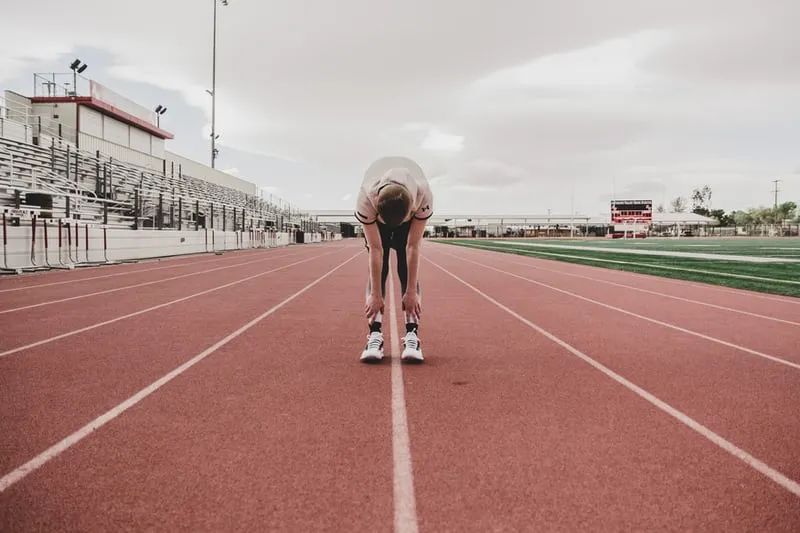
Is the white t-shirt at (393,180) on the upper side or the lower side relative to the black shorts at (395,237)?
upper

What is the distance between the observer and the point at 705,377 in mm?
4363

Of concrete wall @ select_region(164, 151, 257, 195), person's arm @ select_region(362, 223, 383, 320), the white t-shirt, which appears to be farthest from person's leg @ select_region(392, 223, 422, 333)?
concrete wall @ select_region(164, 151, 257, 195)

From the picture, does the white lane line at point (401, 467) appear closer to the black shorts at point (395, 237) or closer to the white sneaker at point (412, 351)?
the white sneaker at point (412, 351)

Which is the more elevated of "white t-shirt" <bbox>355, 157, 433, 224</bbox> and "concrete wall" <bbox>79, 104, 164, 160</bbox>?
"concrete wall" <bbox>79, 104, 164, 160</bbox>

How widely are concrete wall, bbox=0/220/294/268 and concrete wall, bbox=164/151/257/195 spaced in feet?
38.8

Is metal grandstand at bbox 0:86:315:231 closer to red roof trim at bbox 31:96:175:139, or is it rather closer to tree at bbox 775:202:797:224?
red roof trim at bbox 31:96:175:139

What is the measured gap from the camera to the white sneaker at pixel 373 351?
4.69m

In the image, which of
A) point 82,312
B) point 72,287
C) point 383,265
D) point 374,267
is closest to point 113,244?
point 72,287

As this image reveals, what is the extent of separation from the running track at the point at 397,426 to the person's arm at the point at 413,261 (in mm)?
551

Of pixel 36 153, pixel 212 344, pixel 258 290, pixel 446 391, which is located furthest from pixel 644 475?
pixel 36 153

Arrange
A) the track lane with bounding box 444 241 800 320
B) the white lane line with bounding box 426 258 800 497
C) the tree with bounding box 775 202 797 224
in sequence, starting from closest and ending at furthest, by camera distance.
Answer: the white lane line with bounding box 426 258 800 497
the track lane with bounding box 444 241 800 320
the tree with bounding box 775 202 797 224

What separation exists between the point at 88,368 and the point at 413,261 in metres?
2.86

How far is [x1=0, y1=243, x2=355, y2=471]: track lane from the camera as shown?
10.4 feet

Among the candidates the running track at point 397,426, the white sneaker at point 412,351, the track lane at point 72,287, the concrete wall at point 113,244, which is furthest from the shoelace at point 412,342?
the concrete wall at point 113,244
